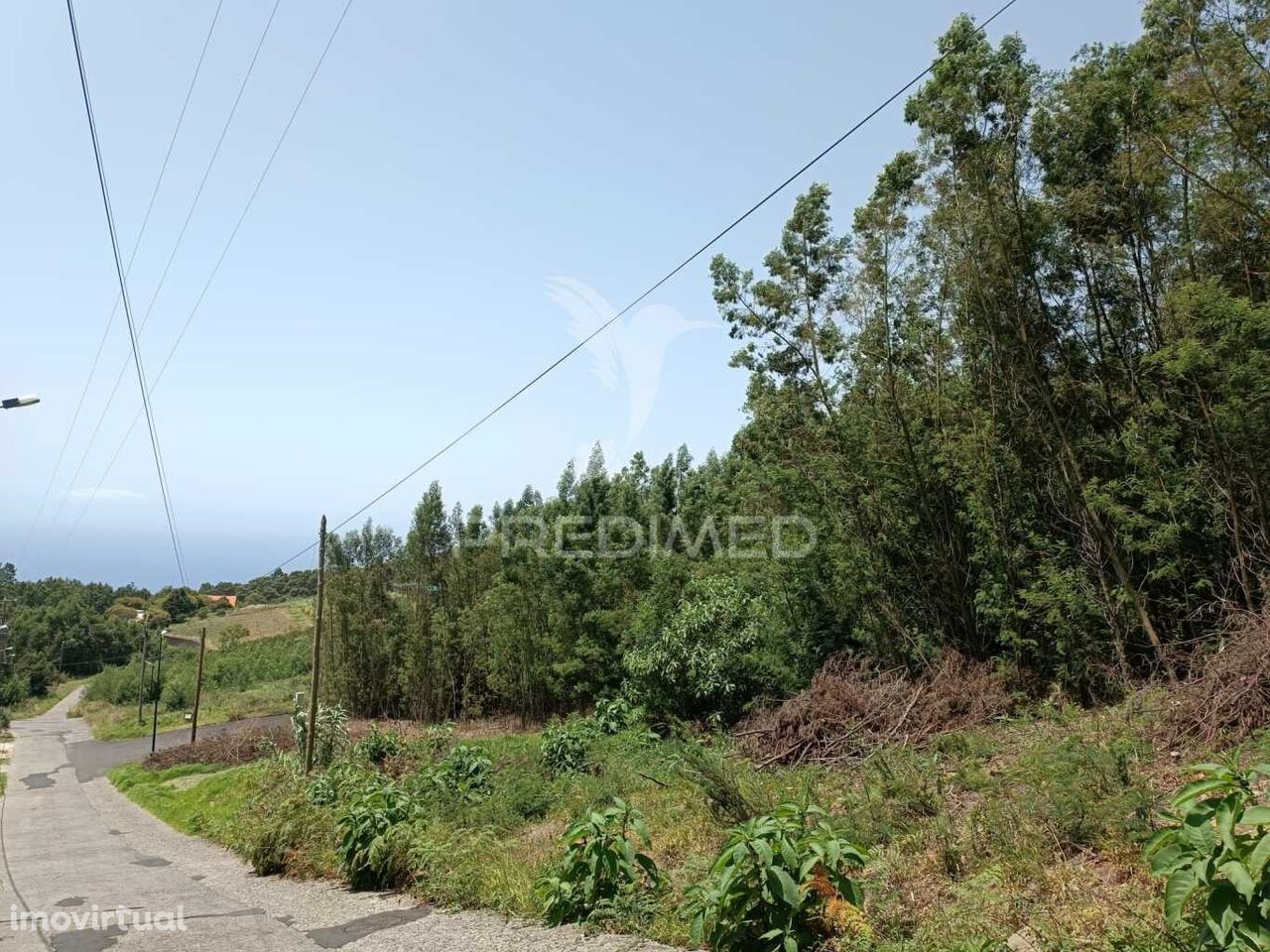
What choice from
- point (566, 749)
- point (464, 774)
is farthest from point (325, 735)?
point (566, 749)

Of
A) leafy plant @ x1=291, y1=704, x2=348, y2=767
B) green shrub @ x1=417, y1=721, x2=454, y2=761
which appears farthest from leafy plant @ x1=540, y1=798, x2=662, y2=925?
green shrub @ x1=417, y1=721, x2=454, y2=761

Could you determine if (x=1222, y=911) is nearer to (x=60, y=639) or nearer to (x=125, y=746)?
(x=125, y=746)

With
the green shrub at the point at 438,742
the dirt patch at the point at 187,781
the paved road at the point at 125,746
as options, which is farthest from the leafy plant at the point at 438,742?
the paved road at the point at 125,746

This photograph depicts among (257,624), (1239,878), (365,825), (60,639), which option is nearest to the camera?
(1239,878)

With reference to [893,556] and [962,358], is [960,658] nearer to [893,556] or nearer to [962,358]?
[893,556]

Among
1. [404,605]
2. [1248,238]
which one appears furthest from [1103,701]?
[404,605]

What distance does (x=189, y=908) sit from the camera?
8.84m

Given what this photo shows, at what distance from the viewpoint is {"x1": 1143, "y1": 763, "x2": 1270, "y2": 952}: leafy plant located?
2.78 m

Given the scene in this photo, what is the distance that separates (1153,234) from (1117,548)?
167 inches

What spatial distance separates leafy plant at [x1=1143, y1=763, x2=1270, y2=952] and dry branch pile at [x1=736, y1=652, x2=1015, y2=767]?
281 inches

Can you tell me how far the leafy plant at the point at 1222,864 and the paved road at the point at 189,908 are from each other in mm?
3166

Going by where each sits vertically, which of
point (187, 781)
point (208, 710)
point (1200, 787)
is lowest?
point (208, 710)

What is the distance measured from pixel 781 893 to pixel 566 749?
35.4 feet

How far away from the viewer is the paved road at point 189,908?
631 centimetres
